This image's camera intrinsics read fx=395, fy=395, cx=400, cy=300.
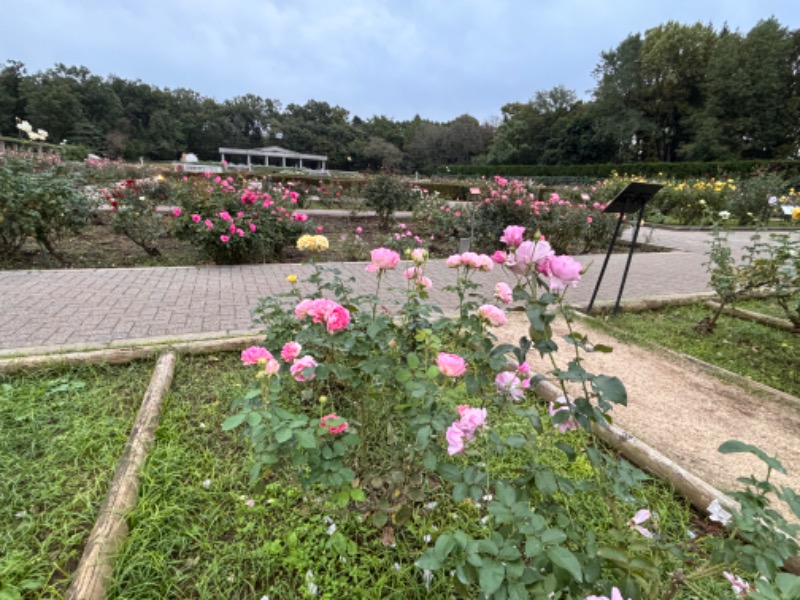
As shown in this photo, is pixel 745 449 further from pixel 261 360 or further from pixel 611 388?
pixel 261 360

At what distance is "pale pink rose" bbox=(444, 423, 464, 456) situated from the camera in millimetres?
937

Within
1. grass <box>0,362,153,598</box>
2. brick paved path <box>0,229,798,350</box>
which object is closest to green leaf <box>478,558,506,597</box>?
grass <box>0,362,153,598</box>

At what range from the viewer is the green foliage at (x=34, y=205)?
4098 mm

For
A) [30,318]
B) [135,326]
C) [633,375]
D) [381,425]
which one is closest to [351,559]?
[381,425]

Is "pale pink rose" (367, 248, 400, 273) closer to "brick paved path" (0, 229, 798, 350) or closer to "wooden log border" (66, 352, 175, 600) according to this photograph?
"wooden log border" (66, 352, 175, 600)

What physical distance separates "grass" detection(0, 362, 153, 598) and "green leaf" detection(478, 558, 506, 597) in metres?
1.18

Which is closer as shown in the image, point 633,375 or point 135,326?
point 633,375

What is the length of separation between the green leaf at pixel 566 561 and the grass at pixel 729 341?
2.92m

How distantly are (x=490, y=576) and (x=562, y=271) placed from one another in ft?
1.90

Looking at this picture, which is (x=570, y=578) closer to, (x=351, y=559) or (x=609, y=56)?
(x=351, y=559)

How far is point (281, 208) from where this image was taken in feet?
18.0

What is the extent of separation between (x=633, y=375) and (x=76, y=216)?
590 cm

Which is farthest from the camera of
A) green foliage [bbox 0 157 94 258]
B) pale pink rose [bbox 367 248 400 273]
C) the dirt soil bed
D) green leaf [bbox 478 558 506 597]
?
green foliage [bbox 0 157 94 258]

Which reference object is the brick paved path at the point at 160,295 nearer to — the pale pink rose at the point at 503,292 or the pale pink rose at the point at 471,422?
the pale pink rose at the point at 503,292
